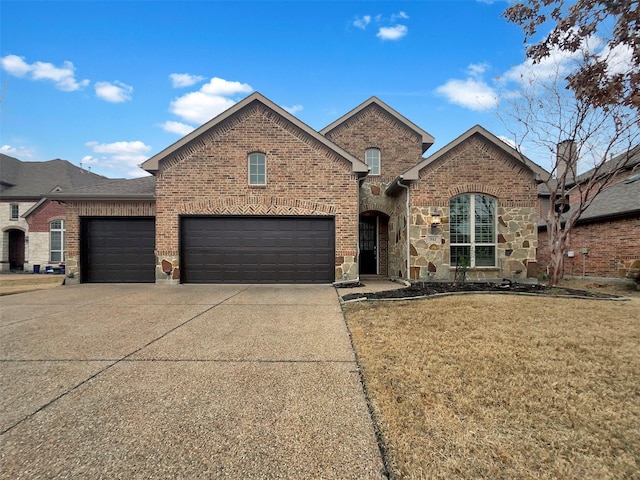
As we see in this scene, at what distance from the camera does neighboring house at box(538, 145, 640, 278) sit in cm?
1118

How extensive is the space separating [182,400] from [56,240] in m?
23.9

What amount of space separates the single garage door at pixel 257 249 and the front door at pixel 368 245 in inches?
147

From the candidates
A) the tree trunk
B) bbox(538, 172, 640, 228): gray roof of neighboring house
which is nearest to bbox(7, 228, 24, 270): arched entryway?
the tree trunk

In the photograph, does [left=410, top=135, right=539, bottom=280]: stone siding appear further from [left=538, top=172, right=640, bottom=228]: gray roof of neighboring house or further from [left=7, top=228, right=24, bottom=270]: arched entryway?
A: [left=7, top=228, right=24, bottom=270]: arched entryway

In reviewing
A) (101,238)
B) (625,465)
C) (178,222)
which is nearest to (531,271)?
(625,465)

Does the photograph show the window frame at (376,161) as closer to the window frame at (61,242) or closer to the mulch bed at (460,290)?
the mulch bed at (460,290)

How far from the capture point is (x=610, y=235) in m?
12.0

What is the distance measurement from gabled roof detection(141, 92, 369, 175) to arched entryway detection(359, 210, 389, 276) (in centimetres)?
364

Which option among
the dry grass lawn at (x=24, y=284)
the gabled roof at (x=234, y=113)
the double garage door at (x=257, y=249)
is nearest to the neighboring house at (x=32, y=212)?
the dry grass lawn at (x=24, y=284)

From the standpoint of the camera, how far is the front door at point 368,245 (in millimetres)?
14047

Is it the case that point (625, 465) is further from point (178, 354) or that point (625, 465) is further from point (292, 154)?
point (292, 154)

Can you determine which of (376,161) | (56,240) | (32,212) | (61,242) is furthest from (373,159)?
(32,212)

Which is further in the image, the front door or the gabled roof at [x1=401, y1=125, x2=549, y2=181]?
the front door

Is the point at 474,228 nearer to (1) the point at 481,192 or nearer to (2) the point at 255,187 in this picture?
(1) the point at 481,192
